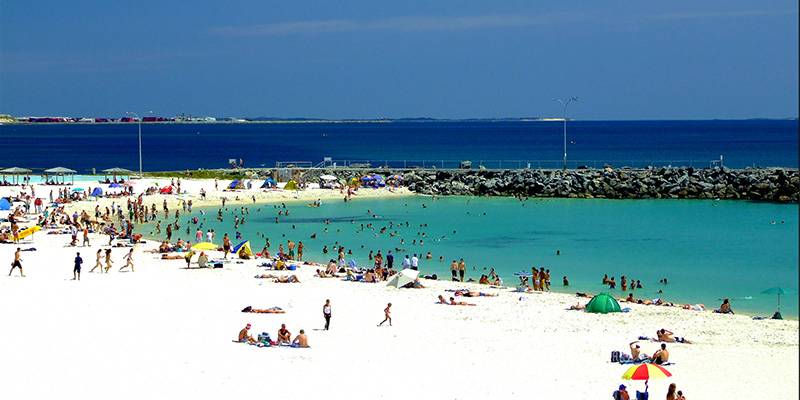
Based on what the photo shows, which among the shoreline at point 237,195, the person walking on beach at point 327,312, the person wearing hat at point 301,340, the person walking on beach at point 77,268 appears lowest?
the person wearing hat at point 301,340

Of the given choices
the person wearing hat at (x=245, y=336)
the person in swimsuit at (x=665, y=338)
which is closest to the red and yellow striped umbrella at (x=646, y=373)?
the person in swimsuit at (x=665, y=338)

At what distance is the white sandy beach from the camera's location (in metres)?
14.8

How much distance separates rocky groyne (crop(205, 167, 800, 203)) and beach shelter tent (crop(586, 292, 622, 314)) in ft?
110

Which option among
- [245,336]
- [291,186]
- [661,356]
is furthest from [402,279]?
[291,186]

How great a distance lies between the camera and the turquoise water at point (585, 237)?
28.3 meters

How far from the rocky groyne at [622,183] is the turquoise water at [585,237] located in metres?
1.66

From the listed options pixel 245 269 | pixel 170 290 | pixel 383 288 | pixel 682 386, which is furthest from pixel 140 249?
pixel 682 386

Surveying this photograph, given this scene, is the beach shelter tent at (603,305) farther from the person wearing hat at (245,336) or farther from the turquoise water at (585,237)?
the person wearing hat at (245,336)

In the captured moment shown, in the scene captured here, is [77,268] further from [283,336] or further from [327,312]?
[283,336]

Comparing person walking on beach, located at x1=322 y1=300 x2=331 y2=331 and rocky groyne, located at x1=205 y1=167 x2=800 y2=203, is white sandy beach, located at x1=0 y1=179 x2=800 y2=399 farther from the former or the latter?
rocky groyne, located at x1=205 y1=167 x2=800 y2=203

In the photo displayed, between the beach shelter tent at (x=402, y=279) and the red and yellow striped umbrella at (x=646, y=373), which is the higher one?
the beach shelter tent at (x=402, y=279)

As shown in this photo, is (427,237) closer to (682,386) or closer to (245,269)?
(245,269)

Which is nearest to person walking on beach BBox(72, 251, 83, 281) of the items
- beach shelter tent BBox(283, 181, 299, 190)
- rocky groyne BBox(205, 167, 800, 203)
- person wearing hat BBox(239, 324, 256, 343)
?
person wearing hat BBox(239, 324, 256, 343)

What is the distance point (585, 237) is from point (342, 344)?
909 inches
